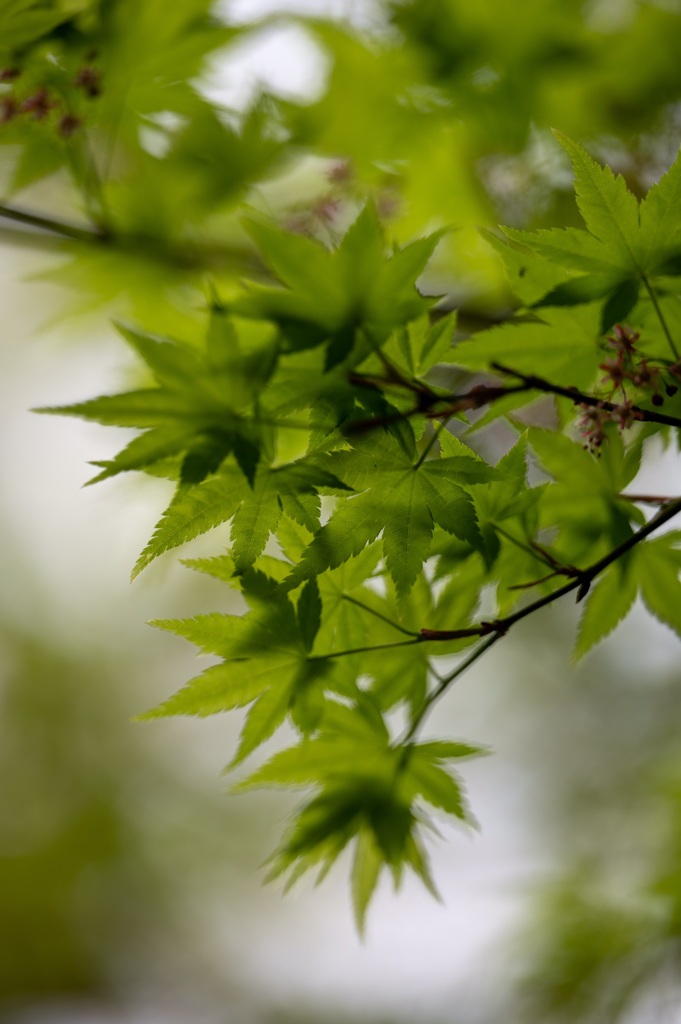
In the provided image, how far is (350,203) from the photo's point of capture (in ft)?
6.46

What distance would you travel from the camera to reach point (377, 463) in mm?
829

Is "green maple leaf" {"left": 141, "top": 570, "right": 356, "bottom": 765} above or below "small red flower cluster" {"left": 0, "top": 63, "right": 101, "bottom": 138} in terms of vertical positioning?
below

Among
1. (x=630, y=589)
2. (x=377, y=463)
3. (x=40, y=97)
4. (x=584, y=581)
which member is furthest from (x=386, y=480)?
(x=40, y=97)

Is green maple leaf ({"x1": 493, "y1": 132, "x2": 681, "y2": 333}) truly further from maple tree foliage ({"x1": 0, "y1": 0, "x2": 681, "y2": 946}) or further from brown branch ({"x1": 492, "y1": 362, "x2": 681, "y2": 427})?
brown branch ({"x1": 492, "y1": 362, "x2": 681, "y2": 427})

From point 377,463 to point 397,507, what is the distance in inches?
2.2

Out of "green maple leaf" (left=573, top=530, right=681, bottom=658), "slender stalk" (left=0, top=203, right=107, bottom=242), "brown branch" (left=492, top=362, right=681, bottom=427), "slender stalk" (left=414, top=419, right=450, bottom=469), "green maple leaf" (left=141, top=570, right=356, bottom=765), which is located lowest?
"green maple leaf" (left=141, top=570, right=356, bottom=765)

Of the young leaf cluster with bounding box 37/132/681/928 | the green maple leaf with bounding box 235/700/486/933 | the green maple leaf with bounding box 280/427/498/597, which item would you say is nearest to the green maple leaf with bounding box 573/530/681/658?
the young leaf cluster with bounding box 37/132/681/928

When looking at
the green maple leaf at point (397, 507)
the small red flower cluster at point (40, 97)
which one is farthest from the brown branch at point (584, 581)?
the small red flower cluster at point (40, 97)

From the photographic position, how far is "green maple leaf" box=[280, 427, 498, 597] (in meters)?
0.82

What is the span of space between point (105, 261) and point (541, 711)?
3726 mm

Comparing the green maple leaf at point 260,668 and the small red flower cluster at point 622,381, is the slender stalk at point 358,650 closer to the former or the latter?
the green maple leaf at point 260,668

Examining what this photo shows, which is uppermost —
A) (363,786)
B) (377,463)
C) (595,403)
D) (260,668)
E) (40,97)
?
(40,97)

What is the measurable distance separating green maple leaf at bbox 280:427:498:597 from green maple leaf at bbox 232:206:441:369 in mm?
122

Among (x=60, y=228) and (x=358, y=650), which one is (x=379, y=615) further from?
(x=60, y=228)
